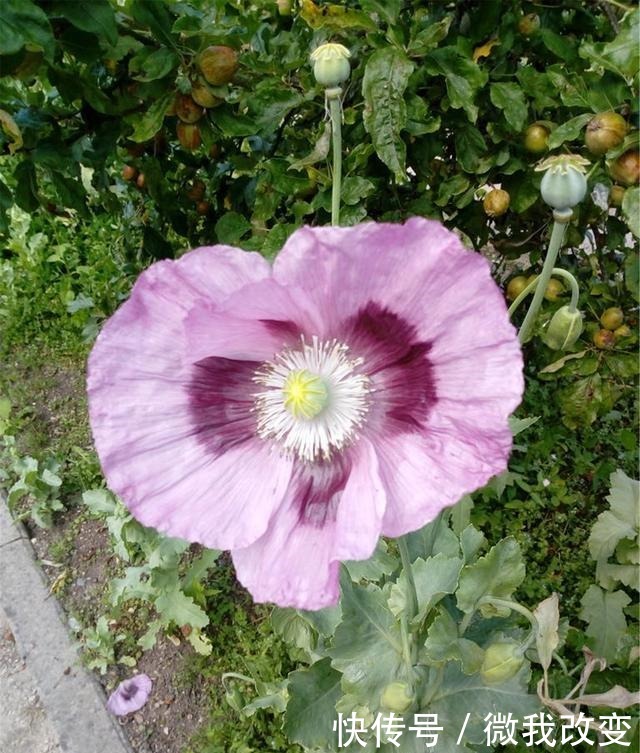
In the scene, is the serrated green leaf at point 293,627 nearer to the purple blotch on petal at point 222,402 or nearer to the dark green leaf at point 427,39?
the purple blotch on petal at point 222,402

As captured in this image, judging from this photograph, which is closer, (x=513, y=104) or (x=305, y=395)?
(x=305, y=395)

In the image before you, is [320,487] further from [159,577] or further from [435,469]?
[159,577]

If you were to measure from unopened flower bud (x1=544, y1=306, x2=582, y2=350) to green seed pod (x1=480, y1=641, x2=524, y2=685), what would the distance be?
50 centimetres

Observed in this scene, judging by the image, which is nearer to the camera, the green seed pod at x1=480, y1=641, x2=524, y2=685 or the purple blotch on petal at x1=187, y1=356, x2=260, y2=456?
the purple blotch on petal at x1=187, y1=356, x2=260, y2=456

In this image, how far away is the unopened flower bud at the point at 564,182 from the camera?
0.95 metres

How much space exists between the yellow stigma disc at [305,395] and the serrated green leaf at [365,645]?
0.68 metres

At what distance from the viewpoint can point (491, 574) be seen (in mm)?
1387

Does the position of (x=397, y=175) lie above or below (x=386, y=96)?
below

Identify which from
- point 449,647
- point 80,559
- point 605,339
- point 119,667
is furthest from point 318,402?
point 80,559

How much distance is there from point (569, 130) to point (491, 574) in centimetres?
96

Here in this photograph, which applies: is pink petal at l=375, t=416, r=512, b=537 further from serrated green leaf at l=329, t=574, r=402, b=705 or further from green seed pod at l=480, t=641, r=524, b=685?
serrated green leaf at l=329, t=574, r=402, b=705

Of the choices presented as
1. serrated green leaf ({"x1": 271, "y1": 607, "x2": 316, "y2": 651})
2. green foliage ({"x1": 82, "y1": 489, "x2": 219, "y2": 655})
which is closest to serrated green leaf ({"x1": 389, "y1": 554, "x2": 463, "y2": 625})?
serrated green leaf ({"x1": 271, "y1": 607, "x2": 316, "y2": 651})

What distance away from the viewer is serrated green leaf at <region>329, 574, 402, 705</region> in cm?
152

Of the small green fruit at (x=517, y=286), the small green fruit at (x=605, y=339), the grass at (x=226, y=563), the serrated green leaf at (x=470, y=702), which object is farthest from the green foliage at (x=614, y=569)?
the serrated green leaf at (x=470, y=702)
